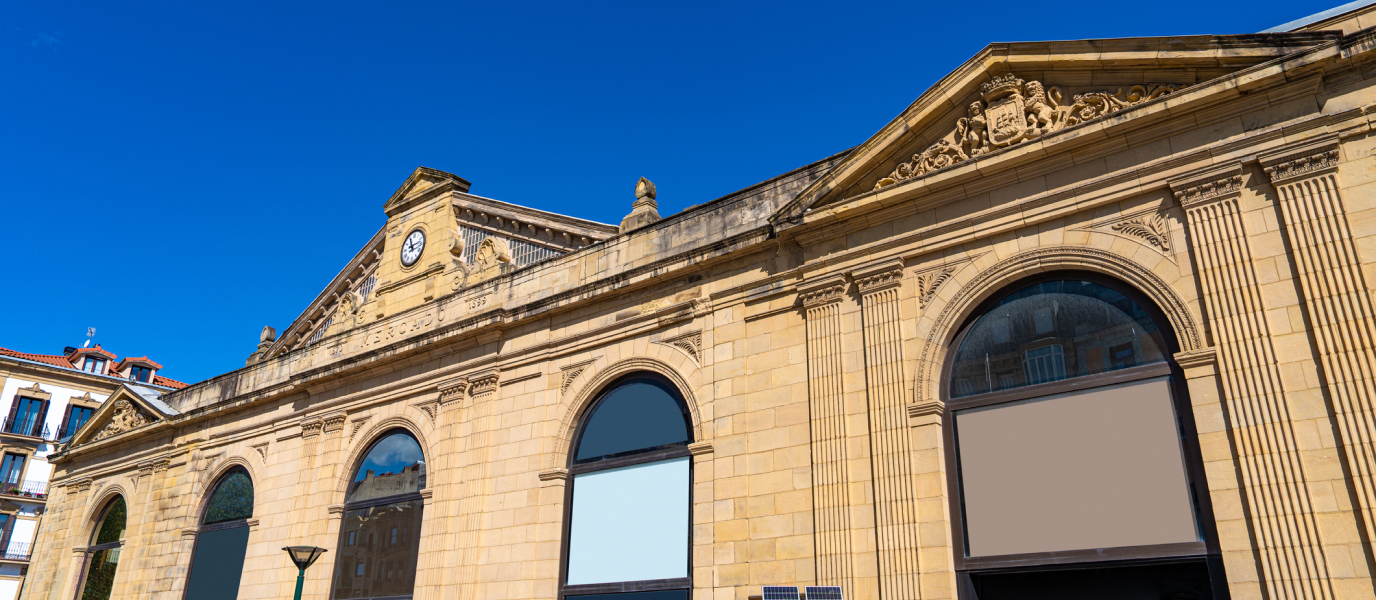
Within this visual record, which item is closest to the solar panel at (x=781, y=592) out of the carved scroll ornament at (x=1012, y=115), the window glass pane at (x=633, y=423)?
the window glass pane at (x=633, y=423)

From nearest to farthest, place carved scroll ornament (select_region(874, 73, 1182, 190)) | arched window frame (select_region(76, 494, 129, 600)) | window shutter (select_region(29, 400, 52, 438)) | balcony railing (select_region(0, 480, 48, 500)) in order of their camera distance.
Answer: carved scroll ornament (select_region(874, 73, 1182, 190))
arched window frame (select_region(76, 494, 129, 600))
balcony railing (select_region(0, 480, 48, 500))
window shutter (select_region(29, 400, 52, 438))

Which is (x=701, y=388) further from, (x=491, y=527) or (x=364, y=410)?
(x=364, y=410)

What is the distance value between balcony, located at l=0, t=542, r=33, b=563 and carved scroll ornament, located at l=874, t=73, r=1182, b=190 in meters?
47.1

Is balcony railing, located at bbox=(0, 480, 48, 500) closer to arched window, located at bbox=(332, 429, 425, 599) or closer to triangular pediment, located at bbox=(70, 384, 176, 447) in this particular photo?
triangular pediment, located at bbox=(70, 384, 176, 447)

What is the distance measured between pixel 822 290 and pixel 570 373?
5.62 meters

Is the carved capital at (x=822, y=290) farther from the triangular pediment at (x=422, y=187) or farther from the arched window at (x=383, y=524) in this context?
the triangular pediment at (x=422, y=187)

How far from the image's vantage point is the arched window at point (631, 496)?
15.0 m

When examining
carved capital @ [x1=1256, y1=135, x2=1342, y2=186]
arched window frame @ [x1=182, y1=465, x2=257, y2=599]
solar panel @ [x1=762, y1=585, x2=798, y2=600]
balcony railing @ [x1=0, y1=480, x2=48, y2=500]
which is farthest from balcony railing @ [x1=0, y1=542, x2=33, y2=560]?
carved capital @ [x1=1256, y1=135, x2=1342, y2=186]

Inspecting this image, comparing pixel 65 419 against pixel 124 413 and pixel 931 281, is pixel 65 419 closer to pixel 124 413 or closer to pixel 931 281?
pixel 124 413

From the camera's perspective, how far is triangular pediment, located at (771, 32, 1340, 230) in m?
11.7

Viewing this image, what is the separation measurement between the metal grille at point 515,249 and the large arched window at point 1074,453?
1004cm

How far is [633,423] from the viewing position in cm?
1641

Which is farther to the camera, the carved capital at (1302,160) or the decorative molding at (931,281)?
the decorative molding at (931,281)

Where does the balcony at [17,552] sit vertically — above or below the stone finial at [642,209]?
below
